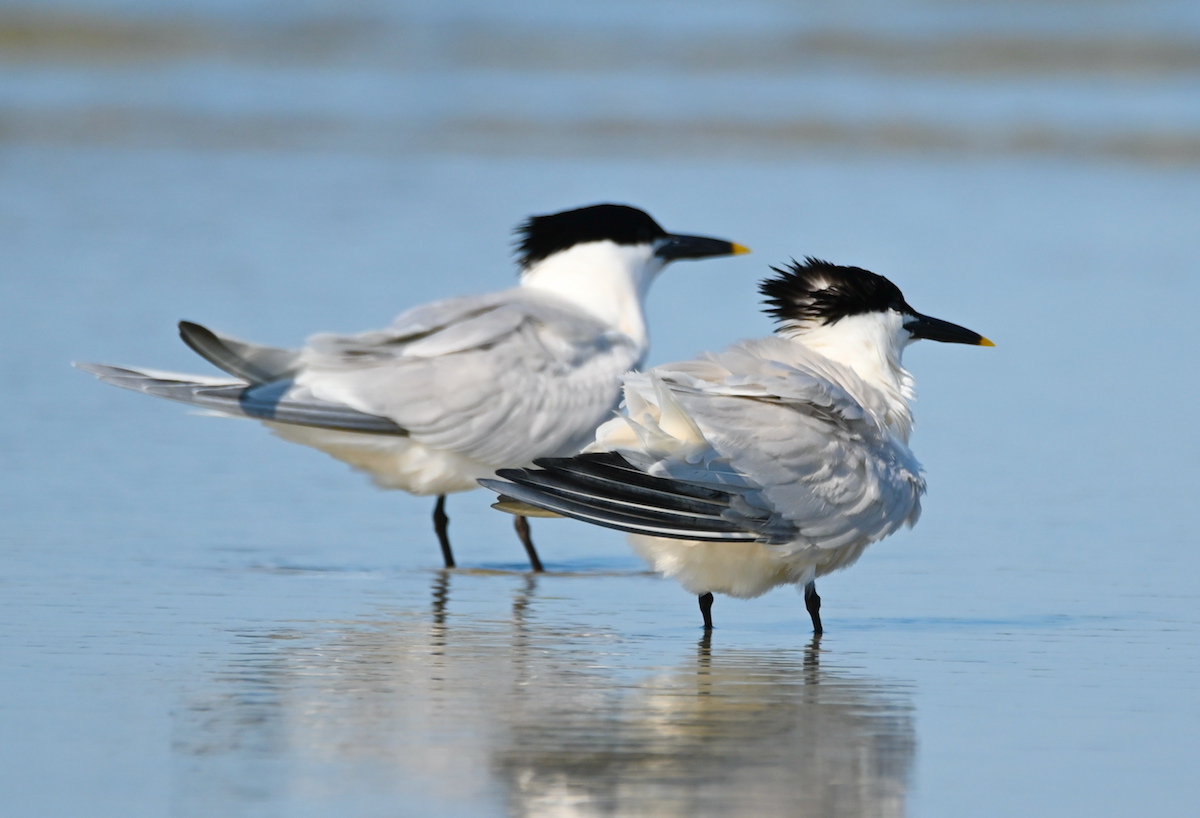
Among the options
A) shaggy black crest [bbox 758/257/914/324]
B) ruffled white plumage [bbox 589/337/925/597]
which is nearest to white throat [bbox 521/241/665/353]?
shaggy black crest [bbox 758/257/914/324]

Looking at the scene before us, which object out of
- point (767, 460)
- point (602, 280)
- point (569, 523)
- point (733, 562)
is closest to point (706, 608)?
point (733, 562)

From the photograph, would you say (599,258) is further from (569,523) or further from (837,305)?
(837,305)

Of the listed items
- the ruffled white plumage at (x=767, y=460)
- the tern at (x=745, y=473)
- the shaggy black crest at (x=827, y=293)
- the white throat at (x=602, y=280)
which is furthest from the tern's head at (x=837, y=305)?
the white throat at (x=602, y=280)

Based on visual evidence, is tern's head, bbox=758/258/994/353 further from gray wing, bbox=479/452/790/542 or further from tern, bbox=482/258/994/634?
gray wing, bbox=479/452/790/542

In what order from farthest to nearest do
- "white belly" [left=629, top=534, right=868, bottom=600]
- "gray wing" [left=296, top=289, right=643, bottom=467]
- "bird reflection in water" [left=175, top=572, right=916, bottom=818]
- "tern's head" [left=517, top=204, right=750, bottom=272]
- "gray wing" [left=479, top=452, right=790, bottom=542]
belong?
"tern's head" [left=517, top=204, right=750, bottom=272] → "gray wing" [left=296, top=289, right=643, bottom=467] → "white belly" [left=629, top=534, right=868, bottom=600] → "gray wing" [left=479, top=452, right=790, bottom=542] → "bird reflection in water" [left=175, top=572, right=916, bottom=818]

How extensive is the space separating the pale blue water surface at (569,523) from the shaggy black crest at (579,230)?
86cm

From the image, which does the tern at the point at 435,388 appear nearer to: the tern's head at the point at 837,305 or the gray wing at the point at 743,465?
the tern's head at the point at 837,305

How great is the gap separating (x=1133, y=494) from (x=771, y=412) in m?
2.14

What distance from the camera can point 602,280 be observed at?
6344 millimetres

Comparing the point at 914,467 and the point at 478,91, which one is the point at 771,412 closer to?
the point at 914,467

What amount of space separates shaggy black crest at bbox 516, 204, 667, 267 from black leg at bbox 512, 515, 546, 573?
1.11m

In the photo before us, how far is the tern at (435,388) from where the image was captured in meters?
5.55

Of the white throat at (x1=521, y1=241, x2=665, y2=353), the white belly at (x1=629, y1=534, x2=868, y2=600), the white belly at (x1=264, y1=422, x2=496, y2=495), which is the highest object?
the white throat at (x1=521, y1=241, x2=665, y2=353)

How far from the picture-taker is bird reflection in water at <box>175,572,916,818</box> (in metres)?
3.27
